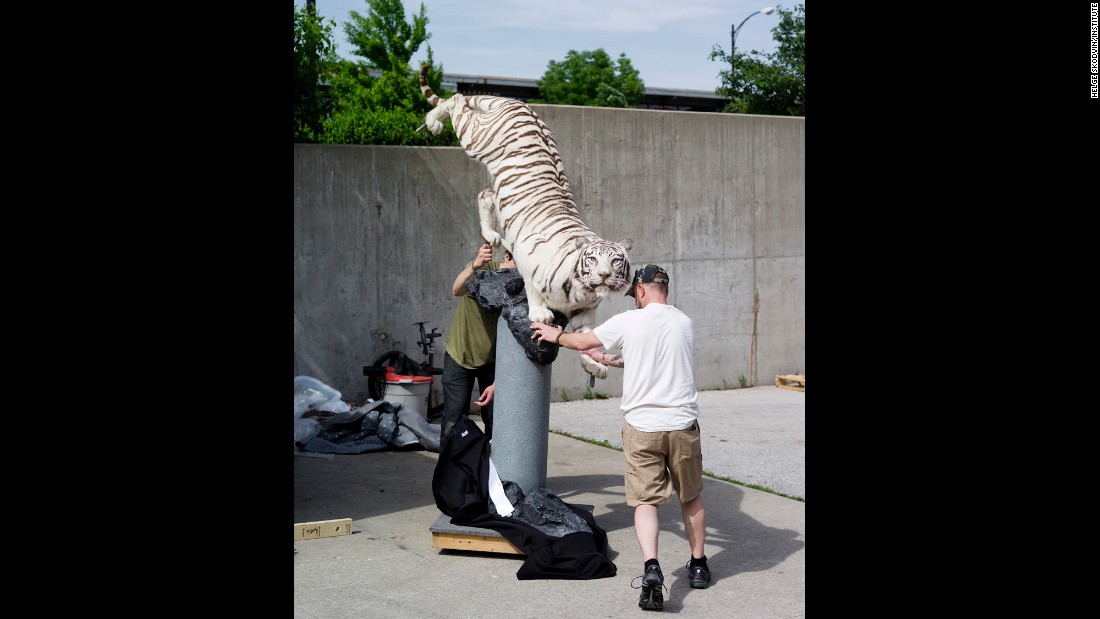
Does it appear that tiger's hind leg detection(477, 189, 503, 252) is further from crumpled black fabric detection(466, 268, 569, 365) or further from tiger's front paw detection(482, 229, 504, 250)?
crumpled black fabric detection(466, 268, 569, 365)

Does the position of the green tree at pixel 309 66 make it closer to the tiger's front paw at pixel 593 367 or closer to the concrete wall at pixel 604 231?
the concrete wall at pixel 604 231

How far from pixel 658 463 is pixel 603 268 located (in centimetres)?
111

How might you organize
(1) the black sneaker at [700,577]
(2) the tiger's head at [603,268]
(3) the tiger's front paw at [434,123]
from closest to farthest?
1. (1) the black sneaker at [700,577]
2. (2) the tiger's head at [603,268]
3. (3) the tiger's front paw at [434,123]

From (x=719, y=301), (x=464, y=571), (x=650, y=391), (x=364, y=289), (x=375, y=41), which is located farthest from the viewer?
(x=375, y=41)

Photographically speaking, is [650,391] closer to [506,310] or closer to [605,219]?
[506,310]

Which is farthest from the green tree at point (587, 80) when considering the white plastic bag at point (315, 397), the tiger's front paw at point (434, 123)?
the tiger's front paw at point (434, 123)

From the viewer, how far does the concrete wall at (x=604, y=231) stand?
10656 mm

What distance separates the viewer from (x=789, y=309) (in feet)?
44.2

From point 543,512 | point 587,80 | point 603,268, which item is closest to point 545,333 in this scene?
point 603,268

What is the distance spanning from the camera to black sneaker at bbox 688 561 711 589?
5629 mm

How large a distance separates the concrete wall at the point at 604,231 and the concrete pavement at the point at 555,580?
2025 mm
